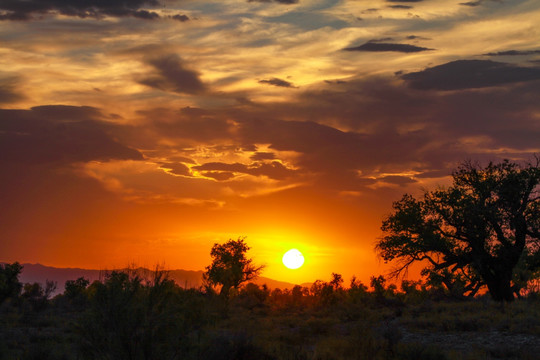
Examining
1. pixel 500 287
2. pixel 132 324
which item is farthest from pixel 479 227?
pixel 132 324

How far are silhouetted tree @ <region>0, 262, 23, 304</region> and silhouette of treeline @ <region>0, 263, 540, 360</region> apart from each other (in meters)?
0.15

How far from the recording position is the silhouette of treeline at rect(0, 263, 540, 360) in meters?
16.3

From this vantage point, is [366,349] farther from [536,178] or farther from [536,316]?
[536,178]

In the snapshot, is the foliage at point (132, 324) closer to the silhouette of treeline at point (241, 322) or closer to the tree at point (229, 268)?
the silhouette of treeline at point (241, 322)

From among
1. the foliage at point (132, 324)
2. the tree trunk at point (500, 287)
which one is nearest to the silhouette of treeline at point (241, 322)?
the foliage at point (132, 324)

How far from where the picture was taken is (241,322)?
120ft

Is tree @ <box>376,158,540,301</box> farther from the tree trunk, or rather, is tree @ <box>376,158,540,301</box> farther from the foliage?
the foliage

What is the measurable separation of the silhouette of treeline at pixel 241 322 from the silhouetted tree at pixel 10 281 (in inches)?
5.8

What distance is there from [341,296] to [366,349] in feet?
97.4

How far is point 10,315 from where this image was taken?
41812 mm

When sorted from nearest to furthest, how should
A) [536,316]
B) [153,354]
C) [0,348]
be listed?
[153,354] → [0,348] → [536,316]

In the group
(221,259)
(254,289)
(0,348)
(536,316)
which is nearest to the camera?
(0,348)

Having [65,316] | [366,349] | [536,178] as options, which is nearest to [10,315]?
[65,316]

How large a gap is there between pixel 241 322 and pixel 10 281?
23011mm
